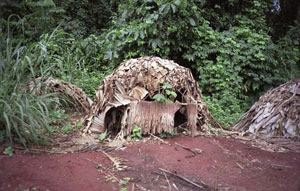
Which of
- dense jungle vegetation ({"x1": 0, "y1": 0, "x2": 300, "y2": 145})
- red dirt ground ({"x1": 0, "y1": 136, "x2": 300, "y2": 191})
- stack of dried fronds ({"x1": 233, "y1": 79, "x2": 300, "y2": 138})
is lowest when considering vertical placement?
red dirt ground ({"x1": 0, "y1": 136, "x2": 300, "y2": 191})

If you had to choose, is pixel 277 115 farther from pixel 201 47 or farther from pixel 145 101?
pixel 201 47

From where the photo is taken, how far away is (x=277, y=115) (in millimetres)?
3750

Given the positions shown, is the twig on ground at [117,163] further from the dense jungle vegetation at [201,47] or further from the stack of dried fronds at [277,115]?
the dense jungle vegetation at [201,47]

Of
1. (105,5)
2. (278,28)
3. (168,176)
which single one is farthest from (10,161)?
(278,28)

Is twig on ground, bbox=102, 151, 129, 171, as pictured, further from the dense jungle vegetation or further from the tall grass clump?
the dense jungle vegetation

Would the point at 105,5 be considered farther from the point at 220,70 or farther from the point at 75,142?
the point at 75,142

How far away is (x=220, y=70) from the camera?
6102mm

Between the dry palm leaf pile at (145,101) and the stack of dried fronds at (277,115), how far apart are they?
0.84 metres

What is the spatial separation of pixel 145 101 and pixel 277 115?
2257 mm

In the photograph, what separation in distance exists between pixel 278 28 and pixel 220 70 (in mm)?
5765

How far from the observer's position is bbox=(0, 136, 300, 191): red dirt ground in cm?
188

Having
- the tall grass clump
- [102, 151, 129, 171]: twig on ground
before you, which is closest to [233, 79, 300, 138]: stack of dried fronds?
[102, 151, 129, 171]: twig on ground

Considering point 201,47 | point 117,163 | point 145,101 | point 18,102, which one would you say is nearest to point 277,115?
point 145,101

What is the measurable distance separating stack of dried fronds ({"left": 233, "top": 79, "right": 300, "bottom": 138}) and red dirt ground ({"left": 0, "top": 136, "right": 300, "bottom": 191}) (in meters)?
0.67
